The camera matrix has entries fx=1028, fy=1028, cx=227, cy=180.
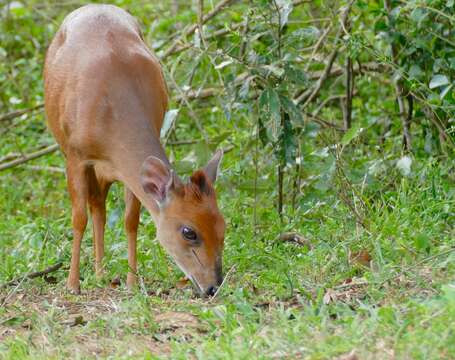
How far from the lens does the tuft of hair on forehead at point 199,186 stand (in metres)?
6.10

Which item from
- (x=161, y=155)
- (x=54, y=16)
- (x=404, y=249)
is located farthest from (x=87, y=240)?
(x=54, y=16)

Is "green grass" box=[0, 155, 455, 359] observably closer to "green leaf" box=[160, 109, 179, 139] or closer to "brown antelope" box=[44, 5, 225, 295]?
"brown antelope" box=[44, 5, 225, 295]

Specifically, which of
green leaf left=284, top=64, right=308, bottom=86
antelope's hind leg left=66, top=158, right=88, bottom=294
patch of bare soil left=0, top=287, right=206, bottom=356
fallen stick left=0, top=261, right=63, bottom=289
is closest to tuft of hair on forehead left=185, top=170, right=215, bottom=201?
patch of bare soil left=0, top=287, right=206, bottom=356

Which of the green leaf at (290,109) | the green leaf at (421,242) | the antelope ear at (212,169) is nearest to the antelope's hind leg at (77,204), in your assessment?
the antelope ear at (212,169)

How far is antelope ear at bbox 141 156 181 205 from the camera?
6.17 metres

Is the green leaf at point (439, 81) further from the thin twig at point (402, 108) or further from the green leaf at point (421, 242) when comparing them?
the green leaf at point (421, 242)

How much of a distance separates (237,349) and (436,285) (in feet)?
4.04

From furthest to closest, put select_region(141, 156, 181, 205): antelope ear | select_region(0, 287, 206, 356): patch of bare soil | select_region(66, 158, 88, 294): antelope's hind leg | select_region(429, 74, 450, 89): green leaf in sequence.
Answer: select_region(429, 74, 450, 89): green leaf → select_region(66, 158, 88, 294): antelope's hind leg → select_region(141, 156, 181, 205): antelope ear → select_region(0, 287, 206, 356): patch of bare soil

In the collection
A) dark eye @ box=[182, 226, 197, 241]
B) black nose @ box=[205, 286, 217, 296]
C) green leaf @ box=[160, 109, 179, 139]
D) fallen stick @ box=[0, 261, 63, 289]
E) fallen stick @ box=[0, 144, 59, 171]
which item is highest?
dark eye @ box=[182, 226, 197, 241]

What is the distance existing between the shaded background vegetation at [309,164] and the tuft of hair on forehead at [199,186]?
58 centimetres

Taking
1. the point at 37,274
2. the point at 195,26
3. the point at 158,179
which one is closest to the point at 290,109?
the point at 158,179

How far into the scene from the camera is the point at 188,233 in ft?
19.8

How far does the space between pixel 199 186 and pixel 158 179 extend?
29 centimetres

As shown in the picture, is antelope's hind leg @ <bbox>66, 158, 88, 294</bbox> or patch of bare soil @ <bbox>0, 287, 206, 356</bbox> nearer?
patch of bare soil @ <bbox>0, 287, 206, 356</bbox>
